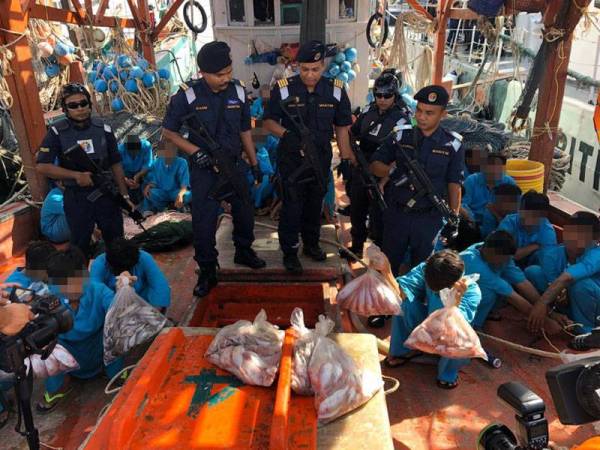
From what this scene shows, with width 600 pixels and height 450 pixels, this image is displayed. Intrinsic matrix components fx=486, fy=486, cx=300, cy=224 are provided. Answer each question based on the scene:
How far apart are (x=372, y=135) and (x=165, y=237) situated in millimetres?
2275

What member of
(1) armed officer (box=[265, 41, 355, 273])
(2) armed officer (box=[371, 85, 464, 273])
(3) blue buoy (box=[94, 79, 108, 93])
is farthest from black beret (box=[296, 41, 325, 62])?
(3) blue buoy (box=[94, 79, 108, 93])

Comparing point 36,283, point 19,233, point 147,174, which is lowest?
point 19,233

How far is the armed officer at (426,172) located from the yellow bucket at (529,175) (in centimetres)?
158

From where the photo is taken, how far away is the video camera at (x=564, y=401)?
1364mm

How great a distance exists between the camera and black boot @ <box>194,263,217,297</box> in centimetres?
353

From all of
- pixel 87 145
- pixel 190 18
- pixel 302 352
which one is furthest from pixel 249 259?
pixel 190 18

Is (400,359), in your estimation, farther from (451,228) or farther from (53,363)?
(53,363)

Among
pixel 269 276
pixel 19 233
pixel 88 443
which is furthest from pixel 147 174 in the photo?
pixel 88 443

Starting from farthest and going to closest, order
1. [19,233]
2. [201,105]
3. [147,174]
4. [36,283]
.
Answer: [147,174] < [19,233] < [201,105] < [36,283]

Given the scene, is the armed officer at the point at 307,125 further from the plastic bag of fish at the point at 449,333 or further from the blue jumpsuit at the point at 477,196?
the blue jumpsuit at the point at 477,196

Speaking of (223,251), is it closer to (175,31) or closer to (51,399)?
(51,399)

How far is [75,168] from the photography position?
12.9 ft

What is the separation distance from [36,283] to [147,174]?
2.96m

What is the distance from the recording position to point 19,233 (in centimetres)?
508
